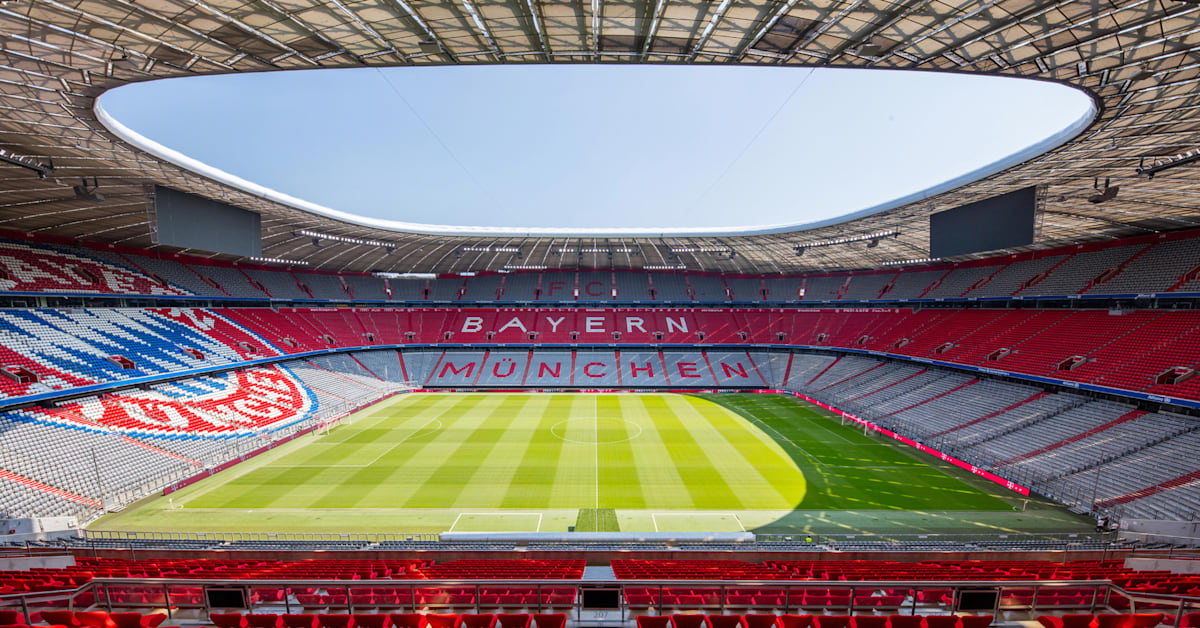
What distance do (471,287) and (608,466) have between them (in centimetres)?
3412

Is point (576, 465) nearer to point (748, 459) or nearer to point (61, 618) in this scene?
point (748, 459)

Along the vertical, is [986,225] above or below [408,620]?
above

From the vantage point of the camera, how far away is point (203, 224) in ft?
71.1

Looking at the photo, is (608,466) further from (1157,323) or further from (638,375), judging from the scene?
(1157,323)

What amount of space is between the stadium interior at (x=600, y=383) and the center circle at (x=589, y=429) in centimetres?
42

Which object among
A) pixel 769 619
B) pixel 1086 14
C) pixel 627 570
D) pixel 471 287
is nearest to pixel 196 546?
pixel 627 570

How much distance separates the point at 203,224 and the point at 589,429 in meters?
22.3

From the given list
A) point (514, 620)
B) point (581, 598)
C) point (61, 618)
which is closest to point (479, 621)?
point (514, 620)

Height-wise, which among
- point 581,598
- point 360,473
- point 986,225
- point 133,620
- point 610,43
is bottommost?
point 360,473

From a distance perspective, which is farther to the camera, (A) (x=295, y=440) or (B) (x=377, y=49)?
(A) (x=295, y=440)

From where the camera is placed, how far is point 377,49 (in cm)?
1027

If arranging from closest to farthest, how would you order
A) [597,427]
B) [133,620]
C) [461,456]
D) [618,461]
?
[133,620] < [618,461] < [461,456] < [597,427]

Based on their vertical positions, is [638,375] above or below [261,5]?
below

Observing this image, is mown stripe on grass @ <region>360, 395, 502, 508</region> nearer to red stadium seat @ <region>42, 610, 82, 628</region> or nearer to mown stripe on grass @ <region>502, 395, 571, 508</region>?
mown stripe on grass @ <region>502, 395, 571, 508</region>
